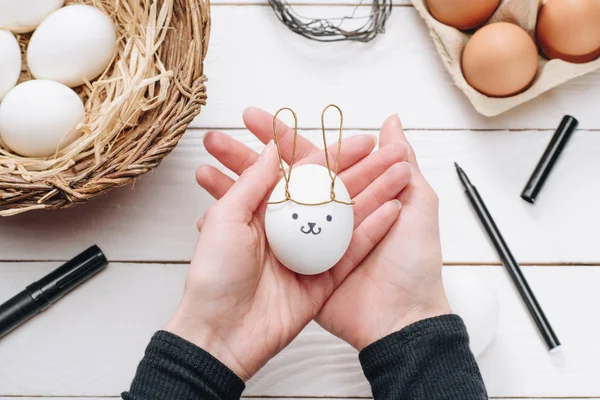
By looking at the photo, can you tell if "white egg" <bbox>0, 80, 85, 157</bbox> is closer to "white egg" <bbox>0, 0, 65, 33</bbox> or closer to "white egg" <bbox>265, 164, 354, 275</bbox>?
"white egg" <bbox>0, 0, 65, 33</bbox>

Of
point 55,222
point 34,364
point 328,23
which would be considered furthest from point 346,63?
point 34,364

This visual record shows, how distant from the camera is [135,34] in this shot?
82 cm

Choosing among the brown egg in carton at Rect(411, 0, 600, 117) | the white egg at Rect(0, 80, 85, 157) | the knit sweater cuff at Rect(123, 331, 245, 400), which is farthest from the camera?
the brown egg in carton at Rect(411, 0, 600, 117)

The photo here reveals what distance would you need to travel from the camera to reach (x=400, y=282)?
732 mm

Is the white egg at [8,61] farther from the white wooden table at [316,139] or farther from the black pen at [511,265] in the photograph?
the black pen at [511,265]

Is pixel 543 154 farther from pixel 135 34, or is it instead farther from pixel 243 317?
pixel 135 34

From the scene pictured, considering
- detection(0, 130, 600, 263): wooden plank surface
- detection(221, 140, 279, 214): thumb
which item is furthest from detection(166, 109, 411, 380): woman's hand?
detection(0, 130, 600, 263): wooden plank surface

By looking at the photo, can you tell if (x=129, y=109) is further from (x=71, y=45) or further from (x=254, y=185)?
(x=254, y=185)

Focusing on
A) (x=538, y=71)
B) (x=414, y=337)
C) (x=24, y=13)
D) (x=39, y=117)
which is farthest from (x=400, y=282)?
(x=24, y=13)

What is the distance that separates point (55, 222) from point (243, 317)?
341 mm

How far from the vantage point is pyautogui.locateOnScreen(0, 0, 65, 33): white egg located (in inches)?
31.2

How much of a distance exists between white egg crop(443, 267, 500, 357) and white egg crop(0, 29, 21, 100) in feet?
2.15

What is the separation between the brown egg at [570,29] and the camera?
2.65 ft

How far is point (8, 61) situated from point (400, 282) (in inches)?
23.5
